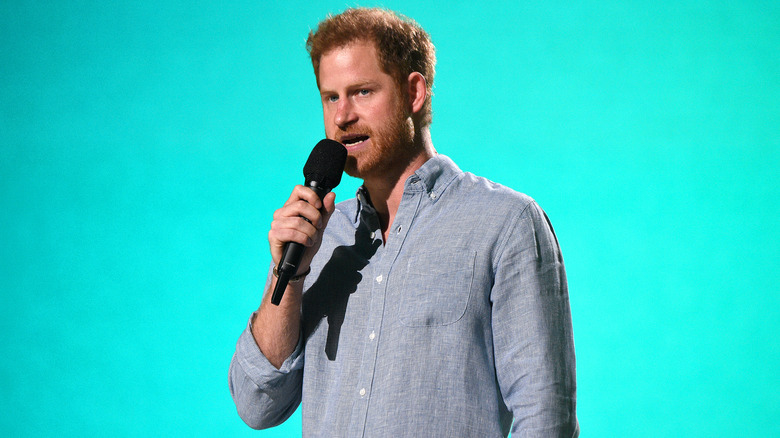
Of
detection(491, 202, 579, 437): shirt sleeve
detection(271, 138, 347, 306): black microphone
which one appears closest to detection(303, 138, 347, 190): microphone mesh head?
detection(271, 138, 347, 306): black microphone

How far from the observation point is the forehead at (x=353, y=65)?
3.89 feet

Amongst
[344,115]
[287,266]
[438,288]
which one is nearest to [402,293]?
[438,288]

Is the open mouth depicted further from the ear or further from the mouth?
the ear

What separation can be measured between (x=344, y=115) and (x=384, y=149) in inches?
3.4

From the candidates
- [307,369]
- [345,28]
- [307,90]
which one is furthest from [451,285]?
[307,90]

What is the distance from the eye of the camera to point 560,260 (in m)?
1.12

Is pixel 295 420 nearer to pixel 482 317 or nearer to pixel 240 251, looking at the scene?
pixel 240 251

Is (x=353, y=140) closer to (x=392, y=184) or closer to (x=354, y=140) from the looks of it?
(x=354, y=140)

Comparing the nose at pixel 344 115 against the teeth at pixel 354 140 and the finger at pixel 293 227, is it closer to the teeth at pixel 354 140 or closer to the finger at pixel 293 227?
the teeth at pixel 354 140

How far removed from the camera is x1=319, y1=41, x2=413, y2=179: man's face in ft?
3.86

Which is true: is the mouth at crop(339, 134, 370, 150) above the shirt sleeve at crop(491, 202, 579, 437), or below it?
above

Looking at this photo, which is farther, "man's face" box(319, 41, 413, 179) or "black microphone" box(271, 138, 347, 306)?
"man's face" box(319, 41, 413, 179)

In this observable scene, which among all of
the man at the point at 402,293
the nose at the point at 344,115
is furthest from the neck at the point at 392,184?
the nose at the point at 344,115

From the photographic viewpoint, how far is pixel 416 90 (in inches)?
49.9
